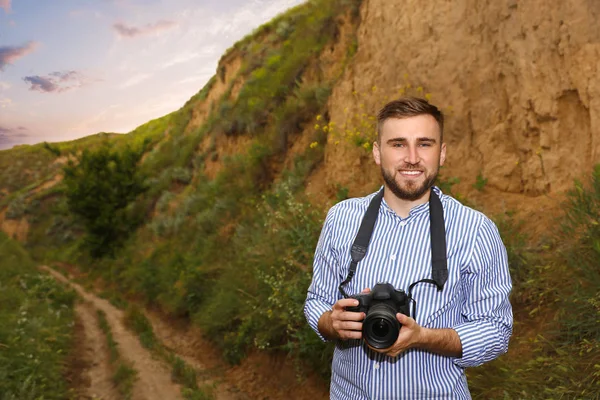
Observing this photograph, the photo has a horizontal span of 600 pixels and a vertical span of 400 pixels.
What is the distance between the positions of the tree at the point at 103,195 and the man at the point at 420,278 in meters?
20.6

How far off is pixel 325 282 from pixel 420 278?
0.43 metres

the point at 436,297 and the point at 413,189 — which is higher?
the point at 413,189

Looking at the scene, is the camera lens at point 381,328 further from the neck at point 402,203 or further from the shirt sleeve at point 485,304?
the neck at point 402,203

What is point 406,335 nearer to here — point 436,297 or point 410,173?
point 436,297

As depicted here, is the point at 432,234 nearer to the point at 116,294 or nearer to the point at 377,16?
the point at 377,16

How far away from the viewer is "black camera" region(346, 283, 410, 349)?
5.61ft

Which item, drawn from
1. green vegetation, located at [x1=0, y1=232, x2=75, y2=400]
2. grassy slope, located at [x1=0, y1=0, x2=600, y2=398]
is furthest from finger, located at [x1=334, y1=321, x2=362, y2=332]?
green vegetation, located at [x1=0, y1=232, x2=75, y2=400]

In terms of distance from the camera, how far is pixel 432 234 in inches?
75.5

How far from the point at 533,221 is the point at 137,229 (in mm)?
18330

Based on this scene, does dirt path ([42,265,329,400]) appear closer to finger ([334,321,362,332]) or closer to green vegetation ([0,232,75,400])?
green vegetation ([0,232,75,400])

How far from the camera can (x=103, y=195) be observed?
70.8 ft

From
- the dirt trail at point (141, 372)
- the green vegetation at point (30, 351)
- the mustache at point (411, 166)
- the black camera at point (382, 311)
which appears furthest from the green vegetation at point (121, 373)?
the mustache at point (411, 166)

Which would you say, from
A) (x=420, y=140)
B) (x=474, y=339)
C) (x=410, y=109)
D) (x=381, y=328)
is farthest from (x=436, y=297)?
(x=410, y=109)

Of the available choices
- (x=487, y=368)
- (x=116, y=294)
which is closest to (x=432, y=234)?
(x=487, y=368)
